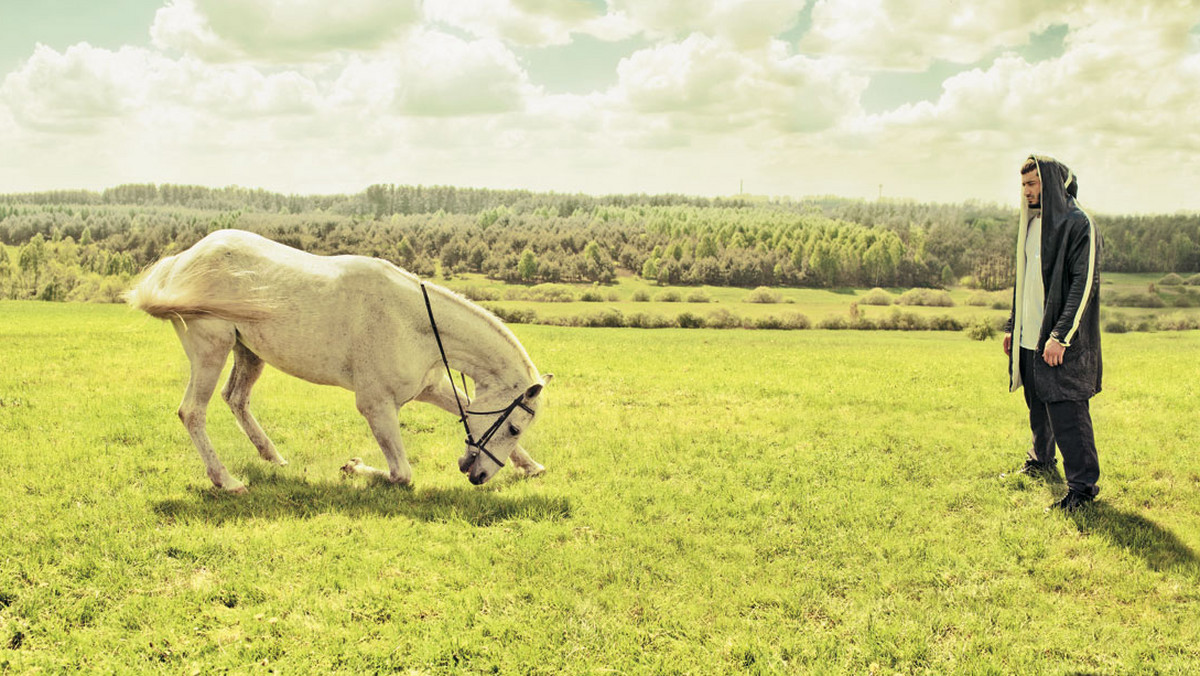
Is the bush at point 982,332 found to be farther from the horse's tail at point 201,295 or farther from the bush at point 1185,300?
the horse's tail at point 201,295

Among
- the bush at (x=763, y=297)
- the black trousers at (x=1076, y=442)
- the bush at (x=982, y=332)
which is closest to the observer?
the black trousers at (x=1076, y=442)

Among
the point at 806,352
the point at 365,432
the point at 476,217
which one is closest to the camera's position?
the point at 365,432

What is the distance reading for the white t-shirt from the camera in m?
7.12

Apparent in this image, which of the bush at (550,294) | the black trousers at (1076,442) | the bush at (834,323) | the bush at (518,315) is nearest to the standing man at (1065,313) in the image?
the black trousers at (1076,442)

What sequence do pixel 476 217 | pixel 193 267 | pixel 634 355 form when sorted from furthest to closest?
pixel 476 217 < pixel 634 355 < pixel 193 267

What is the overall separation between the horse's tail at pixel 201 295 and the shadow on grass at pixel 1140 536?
27.1 ft

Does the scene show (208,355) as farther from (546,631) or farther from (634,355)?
(634,355)

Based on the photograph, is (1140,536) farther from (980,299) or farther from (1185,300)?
(1185,300)

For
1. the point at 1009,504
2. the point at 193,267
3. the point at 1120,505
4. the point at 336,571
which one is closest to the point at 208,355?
the point at 193,267

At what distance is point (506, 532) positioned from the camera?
6277 mm

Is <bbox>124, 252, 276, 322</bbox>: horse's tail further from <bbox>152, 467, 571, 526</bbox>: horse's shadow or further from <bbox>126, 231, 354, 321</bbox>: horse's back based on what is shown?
<bbox>152, 467, 571, 526</bbox>: horse's shadow

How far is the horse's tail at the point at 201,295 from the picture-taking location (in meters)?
6.77

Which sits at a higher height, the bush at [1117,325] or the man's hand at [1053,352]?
the man's hand at [1053,352]

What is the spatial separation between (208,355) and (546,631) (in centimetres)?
462
